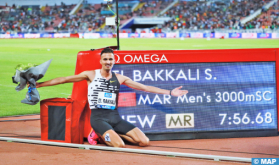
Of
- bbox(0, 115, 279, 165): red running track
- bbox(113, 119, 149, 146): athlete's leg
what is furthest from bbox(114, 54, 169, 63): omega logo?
bbox(0, 115, 279, 165): red running track

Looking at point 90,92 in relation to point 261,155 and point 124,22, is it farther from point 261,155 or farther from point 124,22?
point 124,22

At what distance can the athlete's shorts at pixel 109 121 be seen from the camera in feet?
17.8

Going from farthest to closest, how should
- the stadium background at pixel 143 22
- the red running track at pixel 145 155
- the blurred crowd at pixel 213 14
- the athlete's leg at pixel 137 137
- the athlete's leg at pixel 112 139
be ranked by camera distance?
the blurred crowd at pixel 213 14, the stadium background at pixel 143 22, the athlete's leg at pixel 137 137, the athlete's leg at pixel 112 139, the red running track at pixel 145 155

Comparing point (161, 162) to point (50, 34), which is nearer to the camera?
point (161, 162)

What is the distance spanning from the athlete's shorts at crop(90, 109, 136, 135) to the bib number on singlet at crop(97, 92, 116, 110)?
0.06m

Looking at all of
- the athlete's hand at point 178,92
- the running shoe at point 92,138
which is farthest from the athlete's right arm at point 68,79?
the athlete's hand at point 178,92

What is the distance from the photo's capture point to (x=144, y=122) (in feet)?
18.9

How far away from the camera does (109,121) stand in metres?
5.51

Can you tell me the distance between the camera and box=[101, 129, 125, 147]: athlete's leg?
5242 mm

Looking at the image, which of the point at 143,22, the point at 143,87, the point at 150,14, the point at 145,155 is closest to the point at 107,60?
the point at 143,87

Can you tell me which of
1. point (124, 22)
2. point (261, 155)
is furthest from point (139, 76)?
point (124, 22)

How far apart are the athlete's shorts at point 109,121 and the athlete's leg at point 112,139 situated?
120mm

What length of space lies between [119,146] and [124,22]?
2505 inches

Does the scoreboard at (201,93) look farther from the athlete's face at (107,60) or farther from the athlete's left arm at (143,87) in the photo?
the athlete's face at (107,60)
